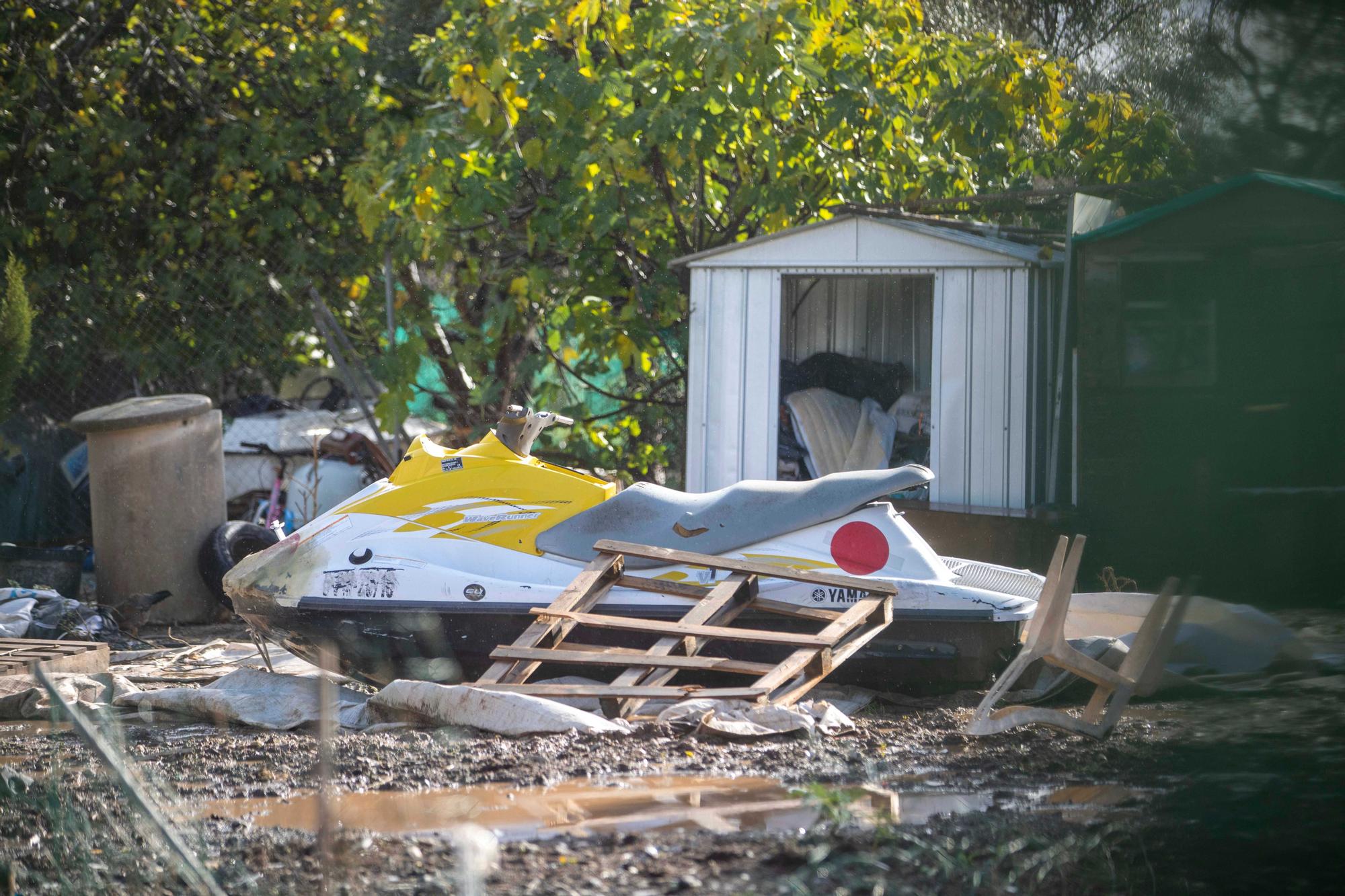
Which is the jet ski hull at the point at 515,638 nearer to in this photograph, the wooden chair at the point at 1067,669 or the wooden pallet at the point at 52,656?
the wooden chair at the point at 1067,669

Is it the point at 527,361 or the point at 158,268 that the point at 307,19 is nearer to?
the point at 158,268

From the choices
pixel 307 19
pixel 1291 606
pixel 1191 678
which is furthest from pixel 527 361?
pixel 1291 606

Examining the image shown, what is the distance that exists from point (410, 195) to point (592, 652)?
503cm

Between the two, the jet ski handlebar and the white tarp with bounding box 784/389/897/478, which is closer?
the jet ski handlebar

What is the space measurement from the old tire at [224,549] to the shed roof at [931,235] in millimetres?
3262

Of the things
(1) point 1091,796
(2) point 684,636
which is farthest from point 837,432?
(1) point 1091,796

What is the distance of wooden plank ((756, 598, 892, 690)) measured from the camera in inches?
171

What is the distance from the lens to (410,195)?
338 inches

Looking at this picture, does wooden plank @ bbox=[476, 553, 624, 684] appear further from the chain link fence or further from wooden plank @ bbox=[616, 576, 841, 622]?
the chain link fence

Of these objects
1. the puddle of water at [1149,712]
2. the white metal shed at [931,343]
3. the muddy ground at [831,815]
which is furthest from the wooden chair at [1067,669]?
the white metal shed at [931,343]

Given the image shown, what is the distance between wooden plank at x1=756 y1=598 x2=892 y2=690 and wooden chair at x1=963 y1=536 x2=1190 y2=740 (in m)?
0.65

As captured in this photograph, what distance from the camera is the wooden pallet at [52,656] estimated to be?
215 inches

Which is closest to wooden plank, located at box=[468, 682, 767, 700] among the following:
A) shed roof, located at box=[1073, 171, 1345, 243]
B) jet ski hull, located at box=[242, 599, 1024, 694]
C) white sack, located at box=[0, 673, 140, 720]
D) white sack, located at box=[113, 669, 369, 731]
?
jet ski hull, located at box=[242, 599, 1024, 694]

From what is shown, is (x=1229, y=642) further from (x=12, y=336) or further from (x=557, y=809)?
(x=12, y=336)
